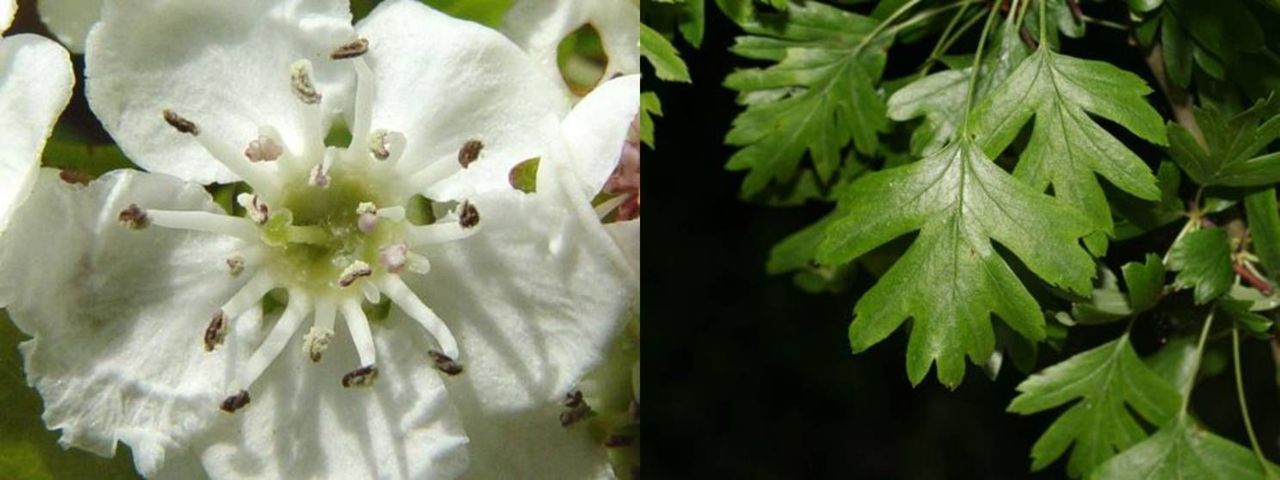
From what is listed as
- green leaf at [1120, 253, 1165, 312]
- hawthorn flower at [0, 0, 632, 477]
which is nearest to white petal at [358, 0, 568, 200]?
hawthorn flower at [0, 0, 632, 477]

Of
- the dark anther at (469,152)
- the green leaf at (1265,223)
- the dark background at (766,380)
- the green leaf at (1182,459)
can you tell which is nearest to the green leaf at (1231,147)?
the green leaf at (1265,223)

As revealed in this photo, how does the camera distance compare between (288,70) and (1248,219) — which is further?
(1248,219)

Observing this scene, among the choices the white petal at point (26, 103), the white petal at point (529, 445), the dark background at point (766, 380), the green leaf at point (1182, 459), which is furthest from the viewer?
the dark background at point (766, 380)

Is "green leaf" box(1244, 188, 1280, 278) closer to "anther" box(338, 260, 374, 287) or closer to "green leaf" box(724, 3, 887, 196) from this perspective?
"green leaf" box(724, 3, 887, 196)

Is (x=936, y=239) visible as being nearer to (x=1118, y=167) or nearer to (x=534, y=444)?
(x=1118, y=167)

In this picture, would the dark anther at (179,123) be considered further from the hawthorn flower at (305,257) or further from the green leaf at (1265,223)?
the green leaf at (1265,223)

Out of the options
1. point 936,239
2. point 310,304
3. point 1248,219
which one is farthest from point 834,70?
point 310,304
